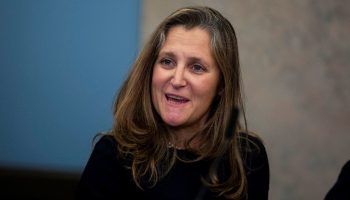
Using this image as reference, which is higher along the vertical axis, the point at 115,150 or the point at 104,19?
the point at 104,19

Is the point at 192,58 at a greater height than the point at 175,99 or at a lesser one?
greater

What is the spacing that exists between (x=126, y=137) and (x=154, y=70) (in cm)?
21

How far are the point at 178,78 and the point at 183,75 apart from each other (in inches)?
0.9

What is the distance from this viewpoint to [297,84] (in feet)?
7.78

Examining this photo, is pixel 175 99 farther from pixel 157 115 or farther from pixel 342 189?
pixel 342 189

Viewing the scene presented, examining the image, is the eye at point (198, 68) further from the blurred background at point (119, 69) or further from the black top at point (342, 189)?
the blurred background at point (119, 69)

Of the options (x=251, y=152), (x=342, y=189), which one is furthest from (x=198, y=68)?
(x=342, y=189)

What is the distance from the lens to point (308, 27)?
92.2 inches

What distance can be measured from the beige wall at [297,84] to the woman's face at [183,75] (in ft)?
2.66

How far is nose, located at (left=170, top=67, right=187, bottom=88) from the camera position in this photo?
142 cm

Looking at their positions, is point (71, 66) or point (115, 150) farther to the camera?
point (71, 66)

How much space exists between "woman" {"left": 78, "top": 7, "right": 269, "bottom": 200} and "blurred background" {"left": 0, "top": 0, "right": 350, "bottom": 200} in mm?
578

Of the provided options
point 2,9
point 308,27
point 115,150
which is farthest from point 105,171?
point 308,27

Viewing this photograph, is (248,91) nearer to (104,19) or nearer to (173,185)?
(104,19)
